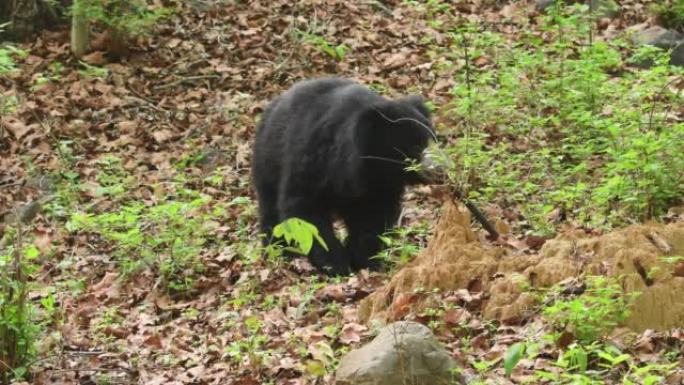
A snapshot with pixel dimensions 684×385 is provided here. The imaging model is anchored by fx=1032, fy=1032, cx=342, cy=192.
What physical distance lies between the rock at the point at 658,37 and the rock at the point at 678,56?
355mm

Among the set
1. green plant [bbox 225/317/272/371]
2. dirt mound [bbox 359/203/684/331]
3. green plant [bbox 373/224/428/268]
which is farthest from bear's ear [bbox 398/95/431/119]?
green plant [bbox 225/317/272/371]

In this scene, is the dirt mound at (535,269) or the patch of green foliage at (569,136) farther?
the patch of green foliage at (569,136)

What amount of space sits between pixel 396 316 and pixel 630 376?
5.21ft

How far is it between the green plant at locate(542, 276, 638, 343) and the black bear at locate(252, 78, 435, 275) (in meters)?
2.67

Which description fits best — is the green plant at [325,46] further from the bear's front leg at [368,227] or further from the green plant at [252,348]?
the green plant at [252,348]

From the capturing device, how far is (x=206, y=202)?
845 cm

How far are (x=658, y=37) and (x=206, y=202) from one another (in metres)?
6.01

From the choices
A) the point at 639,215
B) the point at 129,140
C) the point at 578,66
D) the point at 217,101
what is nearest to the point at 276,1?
the point at 217,101

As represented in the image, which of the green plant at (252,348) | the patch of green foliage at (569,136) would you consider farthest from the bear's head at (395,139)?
the green plant at (252,348)

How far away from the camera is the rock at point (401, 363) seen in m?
4.35

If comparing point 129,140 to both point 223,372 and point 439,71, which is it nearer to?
point 439,71

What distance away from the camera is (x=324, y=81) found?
8.56 m

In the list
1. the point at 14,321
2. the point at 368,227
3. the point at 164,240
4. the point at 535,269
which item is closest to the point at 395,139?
the point at 368,227

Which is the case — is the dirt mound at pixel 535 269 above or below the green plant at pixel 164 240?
above
